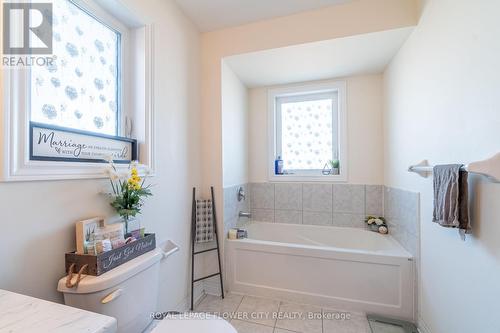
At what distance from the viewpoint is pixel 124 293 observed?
960mm

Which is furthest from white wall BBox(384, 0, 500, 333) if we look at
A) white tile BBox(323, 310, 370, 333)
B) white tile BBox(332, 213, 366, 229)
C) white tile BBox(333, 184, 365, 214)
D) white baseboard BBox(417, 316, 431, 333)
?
white tile BBox(332, 213, 366, 229)

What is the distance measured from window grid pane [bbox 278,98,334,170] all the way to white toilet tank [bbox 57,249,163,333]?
81.1 inches

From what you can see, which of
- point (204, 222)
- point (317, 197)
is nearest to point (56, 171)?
point (204, 222)

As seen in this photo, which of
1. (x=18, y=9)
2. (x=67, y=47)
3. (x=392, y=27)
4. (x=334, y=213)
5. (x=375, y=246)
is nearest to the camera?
(x=18, y=9)

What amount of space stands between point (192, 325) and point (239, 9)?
7.30 ft

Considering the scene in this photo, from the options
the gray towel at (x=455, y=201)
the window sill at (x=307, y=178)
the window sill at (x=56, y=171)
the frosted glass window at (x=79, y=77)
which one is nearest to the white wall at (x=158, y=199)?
the window sill at (x=56, y=171)

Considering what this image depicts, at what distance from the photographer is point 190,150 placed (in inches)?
76.5

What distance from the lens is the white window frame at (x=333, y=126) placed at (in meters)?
2.54

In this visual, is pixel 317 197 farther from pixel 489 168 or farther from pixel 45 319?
pixel 45 319

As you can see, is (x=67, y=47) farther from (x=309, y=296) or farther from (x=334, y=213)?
(x=334, y=213)

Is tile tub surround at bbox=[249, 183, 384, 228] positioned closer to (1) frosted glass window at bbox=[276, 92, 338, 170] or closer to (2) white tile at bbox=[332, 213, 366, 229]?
(2) white tile at bbox=[332, 213, 366, 229]

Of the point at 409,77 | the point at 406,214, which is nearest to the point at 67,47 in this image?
the point at 409,77

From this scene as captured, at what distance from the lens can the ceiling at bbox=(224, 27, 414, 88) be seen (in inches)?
71.3

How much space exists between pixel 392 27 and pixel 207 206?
2.09 metres
